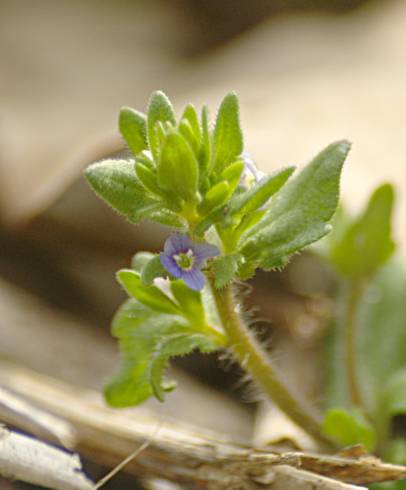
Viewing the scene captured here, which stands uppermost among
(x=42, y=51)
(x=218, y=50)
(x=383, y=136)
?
(x=218, y=50)

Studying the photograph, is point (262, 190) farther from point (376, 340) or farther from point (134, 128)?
point (376, 340)

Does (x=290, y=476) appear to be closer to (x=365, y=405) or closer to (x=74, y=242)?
(x=365, y=405)

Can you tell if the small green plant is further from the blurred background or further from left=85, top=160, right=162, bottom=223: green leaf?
the blurred background

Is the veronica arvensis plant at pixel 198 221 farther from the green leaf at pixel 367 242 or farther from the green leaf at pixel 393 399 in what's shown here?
the green leaf at pixel 367 242

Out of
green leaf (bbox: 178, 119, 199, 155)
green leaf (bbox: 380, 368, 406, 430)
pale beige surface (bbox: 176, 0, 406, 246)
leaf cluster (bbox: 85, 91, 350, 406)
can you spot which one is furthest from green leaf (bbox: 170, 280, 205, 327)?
pale beige surface (bbox: 176, 0, 406, 246)

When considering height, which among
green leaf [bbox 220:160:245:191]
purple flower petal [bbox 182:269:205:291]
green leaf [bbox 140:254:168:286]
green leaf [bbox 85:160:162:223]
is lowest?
purple flower petal [bbox 182:269:205:291]

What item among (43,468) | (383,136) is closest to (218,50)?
(383,136)

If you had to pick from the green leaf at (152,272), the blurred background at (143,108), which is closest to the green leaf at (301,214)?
the green leaf at (152,272)
